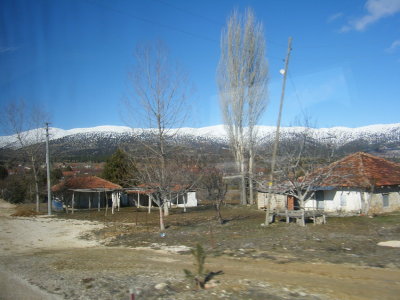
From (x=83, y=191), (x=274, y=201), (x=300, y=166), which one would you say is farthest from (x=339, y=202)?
(x=83, y=191)

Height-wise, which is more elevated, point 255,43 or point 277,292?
point 255,43

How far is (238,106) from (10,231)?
898 inches

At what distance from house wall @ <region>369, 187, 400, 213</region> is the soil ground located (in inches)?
210

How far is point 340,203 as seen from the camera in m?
27.4

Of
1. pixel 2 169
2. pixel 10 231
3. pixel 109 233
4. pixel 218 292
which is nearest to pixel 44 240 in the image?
pixel 109 233

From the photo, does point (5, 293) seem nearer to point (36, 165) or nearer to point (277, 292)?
point (277, 292)

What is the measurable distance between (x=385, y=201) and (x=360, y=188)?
243 cm

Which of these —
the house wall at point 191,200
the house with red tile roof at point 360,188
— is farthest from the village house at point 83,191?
the house with red tile roof at point 360,188

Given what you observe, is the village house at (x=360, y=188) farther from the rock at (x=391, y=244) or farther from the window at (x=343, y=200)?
the rock at (x=391, y=244)

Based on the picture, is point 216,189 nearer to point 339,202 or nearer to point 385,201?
point 339,202

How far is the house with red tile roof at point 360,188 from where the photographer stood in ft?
83.5

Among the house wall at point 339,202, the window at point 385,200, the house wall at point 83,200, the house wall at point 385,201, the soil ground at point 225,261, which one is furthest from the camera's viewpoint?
the house wall at point 83,200

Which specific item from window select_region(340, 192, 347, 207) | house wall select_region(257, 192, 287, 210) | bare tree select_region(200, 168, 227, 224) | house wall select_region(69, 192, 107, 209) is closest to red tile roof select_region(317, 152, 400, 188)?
window select_region(340, 192, 347, 207)

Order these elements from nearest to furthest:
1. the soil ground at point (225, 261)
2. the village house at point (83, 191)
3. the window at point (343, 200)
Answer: the soil ground at point (225, 261)
the window at point (343, 200)
the village house at point (83, 191)
